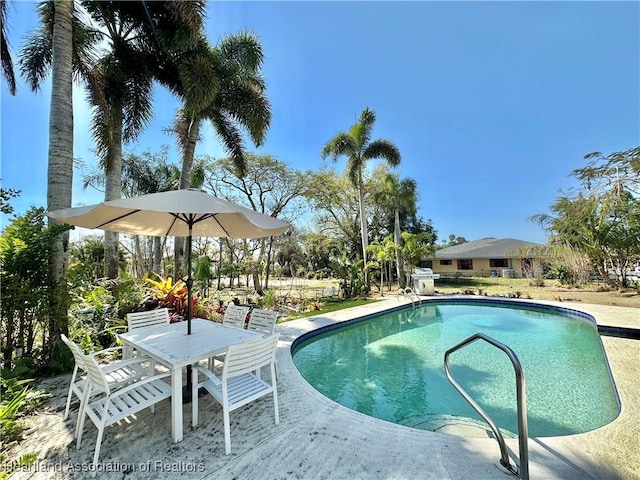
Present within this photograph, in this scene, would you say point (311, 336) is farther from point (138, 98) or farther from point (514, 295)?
point (514, 295)

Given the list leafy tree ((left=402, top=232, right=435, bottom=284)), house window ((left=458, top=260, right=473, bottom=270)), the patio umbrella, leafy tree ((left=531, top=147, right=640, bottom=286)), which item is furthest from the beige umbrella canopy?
house window ((left=458, top=260, right=473, bottom=270))

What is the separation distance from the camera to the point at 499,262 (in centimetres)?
2806

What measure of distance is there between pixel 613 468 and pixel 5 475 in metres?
5.38

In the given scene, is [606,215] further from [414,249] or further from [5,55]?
[5,55]

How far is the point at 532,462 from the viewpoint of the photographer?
2520 mm

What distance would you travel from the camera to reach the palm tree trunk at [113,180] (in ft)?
27.1

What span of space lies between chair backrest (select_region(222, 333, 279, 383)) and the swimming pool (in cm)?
219

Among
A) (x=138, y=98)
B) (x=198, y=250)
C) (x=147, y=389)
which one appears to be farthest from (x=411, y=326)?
(x=198, y=250)

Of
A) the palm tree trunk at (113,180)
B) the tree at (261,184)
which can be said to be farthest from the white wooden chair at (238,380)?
the tree at (261,184)

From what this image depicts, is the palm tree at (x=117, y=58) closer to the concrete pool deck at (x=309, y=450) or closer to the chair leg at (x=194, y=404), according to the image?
the concrete pool deck at (x=309, y=450)

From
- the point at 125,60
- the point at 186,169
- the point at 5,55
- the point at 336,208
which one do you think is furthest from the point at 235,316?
the point at 336,208

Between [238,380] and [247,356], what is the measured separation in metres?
0.64

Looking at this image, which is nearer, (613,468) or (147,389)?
(613,468)

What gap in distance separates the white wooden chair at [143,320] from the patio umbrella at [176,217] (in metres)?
1.22
